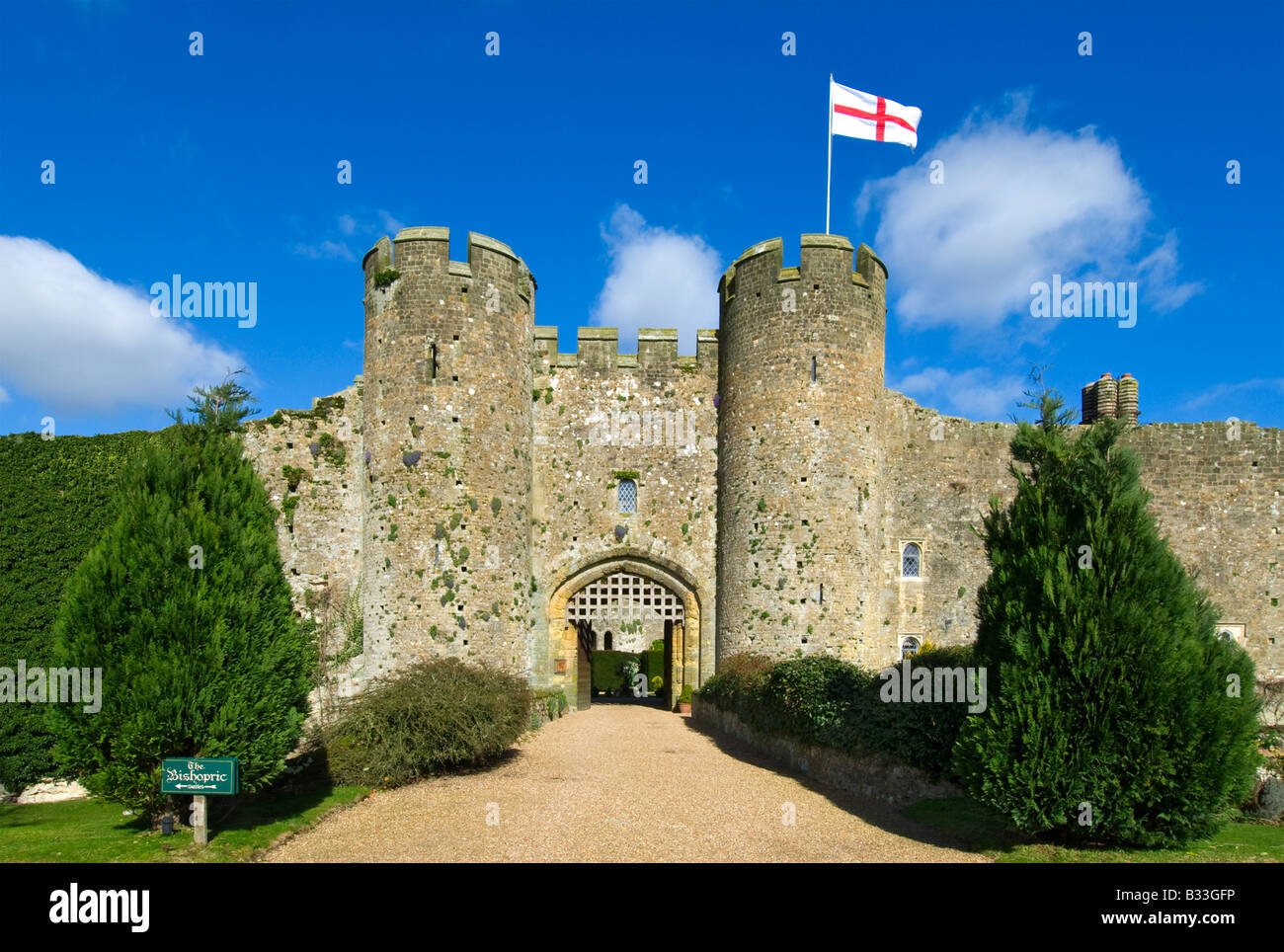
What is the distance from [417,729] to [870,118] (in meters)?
14.9

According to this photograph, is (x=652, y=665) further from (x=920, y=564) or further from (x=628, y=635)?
(x=920, y=564)

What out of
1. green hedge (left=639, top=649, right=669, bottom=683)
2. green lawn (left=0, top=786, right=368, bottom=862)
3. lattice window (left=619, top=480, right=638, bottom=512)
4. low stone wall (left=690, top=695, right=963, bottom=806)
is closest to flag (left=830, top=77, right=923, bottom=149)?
lattice window (left=619, top=480, right=638, bottom=512)

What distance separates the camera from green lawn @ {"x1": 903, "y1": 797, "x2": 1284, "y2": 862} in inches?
322

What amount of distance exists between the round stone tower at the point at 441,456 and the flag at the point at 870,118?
7850 mm

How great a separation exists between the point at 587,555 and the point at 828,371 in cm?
714

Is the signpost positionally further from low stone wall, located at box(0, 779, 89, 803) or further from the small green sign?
low stone wall, located at box(0, 779, 89, 803)

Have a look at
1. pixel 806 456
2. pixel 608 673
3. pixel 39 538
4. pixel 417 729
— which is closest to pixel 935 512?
pixel 806 456

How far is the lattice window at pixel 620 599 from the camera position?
20.5 metres

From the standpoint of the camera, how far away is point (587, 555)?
65.4 ft

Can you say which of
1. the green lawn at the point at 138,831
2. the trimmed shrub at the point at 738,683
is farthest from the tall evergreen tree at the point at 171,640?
the trimmed shrub at the point at 738,683

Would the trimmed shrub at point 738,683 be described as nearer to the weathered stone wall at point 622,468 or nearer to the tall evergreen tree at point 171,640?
the weathered stone wall at point 622,468

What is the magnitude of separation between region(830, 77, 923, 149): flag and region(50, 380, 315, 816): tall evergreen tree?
557 inches

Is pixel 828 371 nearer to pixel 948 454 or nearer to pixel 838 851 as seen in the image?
pixel 948 454

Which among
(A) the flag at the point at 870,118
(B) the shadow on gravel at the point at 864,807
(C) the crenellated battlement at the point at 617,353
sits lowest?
(B) the shadow on gravel at the point at 864,807
